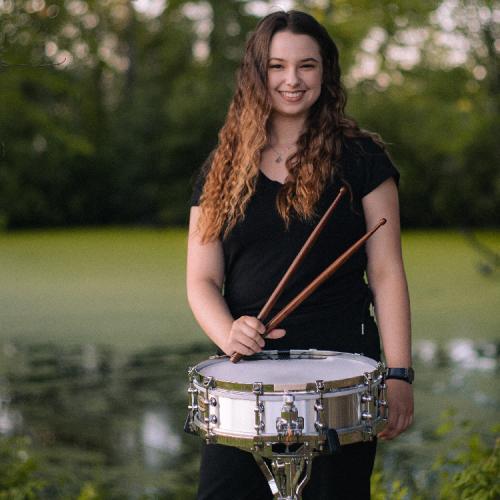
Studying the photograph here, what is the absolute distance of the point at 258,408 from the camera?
181cm

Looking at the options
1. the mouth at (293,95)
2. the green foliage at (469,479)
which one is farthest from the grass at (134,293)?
the mouth at (293,95)

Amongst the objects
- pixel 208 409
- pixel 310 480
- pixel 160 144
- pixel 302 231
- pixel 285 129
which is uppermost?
pixel 160 144

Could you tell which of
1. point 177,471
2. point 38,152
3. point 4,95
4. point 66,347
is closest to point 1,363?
point 66,347

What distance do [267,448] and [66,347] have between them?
6.93m

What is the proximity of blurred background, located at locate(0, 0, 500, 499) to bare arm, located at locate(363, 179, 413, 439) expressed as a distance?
0.76 m

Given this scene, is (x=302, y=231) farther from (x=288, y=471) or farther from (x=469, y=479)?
(x=469, y=479)

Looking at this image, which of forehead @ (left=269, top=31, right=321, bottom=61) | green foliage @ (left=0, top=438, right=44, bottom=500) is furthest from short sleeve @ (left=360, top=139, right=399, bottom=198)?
green foliage @ (left=0, top=438, right=44, bottom=500)

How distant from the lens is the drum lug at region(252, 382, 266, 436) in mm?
1802

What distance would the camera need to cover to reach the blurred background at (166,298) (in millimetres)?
4613

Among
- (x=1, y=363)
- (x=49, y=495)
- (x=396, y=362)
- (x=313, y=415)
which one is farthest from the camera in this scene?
(x=1, y=363)

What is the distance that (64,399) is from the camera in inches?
253

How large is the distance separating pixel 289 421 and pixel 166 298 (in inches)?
387

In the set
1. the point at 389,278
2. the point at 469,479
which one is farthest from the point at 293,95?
the point at 469,479

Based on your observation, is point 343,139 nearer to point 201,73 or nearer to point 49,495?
point 49,495
